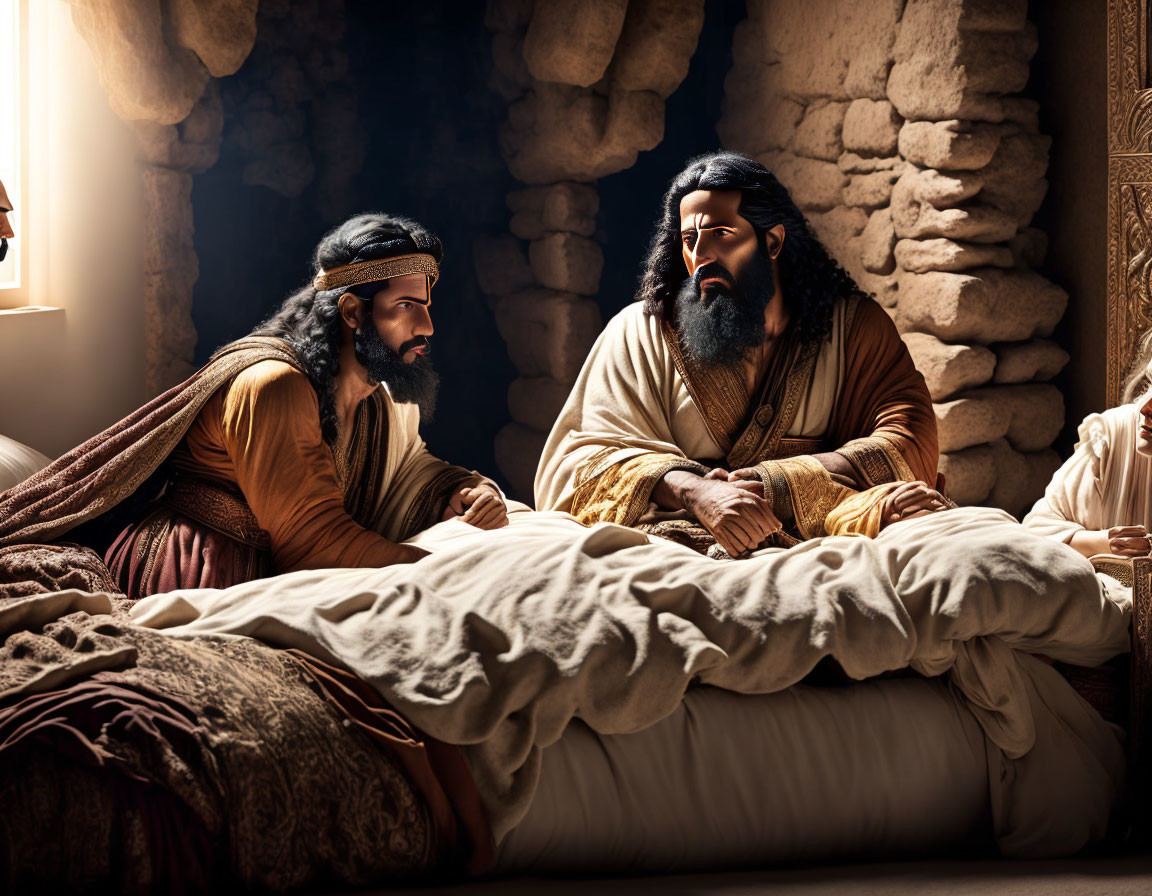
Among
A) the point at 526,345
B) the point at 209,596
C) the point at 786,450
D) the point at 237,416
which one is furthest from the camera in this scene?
the point at 526,345

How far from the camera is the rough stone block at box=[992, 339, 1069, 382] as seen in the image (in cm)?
589

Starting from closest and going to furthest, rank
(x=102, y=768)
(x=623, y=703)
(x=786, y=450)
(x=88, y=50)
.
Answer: (x=102, y=768), (x=623, y=703), (x=786, y=450), (x=88, y=50)

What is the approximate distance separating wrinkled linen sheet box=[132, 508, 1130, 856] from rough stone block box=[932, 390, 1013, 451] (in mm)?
2596

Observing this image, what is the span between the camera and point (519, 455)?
7.58 m

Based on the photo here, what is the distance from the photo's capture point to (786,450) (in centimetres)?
455

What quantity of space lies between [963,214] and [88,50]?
3605 millimetres

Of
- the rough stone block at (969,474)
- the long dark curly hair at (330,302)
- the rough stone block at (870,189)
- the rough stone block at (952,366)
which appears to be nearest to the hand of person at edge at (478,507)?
the long dark curly hair at (330,302)

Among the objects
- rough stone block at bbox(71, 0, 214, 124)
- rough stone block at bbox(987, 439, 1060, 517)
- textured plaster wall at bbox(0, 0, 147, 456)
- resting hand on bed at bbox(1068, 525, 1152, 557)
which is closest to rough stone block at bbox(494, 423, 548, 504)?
textured plaster wall at bbox(0, 0, 147, 456)

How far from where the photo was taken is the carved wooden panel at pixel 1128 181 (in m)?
3.95

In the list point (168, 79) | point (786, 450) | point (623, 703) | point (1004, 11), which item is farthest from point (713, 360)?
point (168, 79)

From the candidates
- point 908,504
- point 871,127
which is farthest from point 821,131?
point 908,504

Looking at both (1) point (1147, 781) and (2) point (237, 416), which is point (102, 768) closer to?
(2) point (237, 416)

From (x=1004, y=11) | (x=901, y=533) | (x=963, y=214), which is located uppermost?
(x=1004, y=11)

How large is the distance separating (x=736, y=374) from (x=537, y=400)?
2.87 metres
